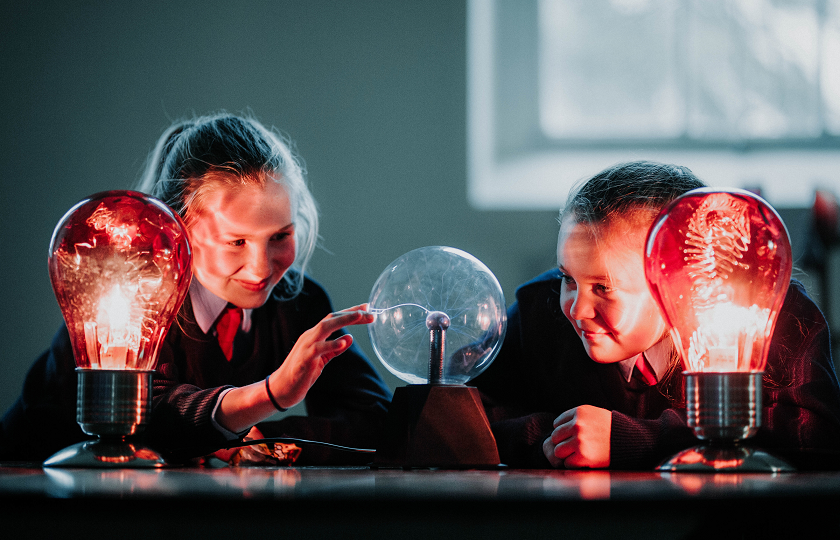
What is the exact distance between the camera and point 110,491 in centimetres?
49

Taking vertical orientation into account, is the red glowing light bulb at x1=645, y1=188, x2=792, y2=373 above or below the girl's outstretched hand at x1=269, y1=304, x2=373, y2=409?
above

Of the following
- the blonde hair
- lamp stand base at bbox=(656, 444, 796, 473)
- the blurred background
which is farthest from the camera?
the blurred background

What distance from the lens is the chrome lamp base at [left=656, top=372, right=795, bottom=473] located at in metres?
0.72

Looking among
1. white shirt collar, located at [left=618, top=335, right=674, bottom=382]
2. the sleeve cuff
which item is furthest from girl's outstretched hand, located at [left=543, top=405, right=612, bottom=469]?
the sleeve cuff

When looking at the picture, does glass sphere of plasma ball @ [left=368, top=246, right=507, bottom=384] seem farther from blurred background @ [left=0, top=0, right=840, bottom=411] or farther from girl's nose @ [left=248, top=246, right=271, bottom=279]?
blurred background @ [left=0, top=0, right=840, bottom=411]

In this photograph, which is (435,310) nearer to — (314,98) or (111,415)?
(111,415)

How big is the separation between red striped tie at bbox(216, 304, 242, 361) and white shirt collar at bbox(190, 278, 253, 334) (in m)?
0.02

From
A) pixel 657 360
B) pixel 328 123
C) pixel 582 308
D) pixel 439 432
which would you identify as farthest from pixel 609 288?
pixel 328 123

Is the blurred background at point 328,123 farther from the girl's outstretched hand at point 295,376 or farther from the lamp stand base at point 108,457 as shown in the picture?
the lamp stand base at point 108,457

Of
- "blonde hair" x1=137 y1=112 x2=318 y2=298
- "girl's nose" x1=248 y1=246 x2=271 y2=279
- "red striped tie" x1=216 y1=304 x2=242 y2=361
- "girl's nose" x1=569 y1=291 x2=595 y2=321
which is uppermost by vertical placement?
"blonde hair" x1=137 y1=112 x2=318 y2=298

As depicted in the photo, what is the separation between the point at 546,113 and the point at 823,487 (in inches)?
85.2

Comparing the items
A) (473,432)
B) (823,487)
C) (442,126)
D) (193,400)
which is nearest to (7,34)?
(442,126)

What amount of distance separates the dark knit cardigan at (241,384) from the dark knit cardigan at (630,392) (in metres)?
0.22

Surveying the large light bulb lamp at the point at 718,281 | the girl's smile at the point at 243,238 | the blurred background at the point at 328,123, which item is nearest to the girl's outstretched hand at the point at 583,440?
the large light bulb lamp at the point at 718,281
